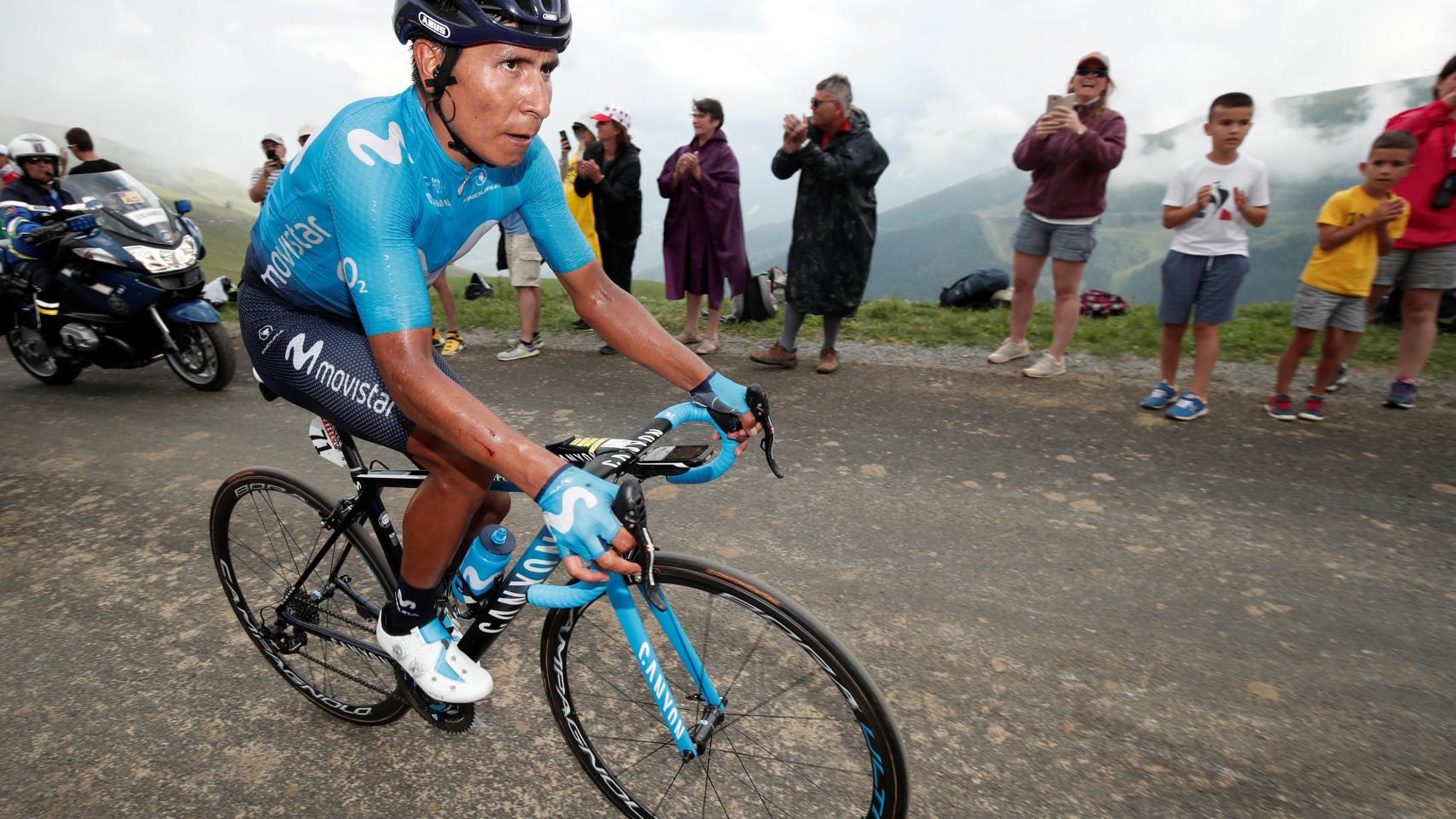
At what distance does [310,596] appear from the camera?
2668 millimetres

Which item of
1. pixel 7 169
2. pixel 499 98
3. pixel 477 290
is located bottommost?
pixel 477 290

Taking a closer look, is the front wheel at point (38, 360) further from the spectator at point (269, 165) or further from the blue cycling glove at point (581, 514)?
the blue cycling glove at point (581, 514)

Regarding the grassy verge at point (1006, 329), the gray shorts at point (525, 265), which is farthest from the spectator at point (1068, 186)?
the gray shorts at point (525, 265)

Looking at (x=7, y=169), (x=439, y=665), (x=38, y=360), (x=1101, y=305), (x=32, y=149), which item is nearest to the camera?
(x=439, y=665)

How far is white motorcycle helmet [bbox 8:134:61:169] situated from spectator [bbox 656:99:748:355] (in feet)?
17.8

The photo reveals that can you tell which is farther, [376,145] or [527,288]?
[527,288]

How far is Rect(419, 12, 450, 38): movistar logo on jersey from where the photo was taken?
1764mm

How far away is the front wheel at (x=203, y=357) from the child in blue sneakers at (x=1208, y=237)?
7.04 metres

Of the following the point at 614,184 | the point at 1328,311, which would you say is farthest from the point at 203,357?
the point at 1328,311

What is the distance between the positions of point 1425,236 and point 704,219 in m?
5.43

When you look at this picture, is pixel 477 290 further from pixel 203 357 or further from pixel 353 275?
pixel 353 275

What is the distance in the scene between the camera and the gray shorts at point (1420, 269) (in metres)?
5.33

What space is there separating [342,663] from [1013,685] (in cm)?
233

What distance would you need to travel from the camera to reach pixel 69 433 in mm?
5516
